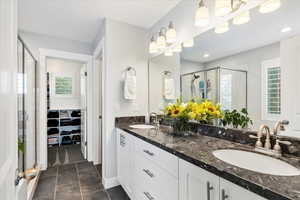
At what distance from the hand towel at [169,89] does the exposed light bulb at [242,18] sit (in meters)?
1.00

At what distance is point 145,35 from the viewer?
2.48 m

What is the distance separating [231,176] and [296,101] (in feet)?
2.33

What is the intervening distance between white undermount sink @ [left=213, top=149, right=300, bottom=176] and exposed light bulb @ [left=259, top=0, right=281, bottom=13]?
101 cm

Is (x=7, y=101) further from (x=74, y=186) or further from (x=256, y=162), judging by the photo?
(x=74, y=186)

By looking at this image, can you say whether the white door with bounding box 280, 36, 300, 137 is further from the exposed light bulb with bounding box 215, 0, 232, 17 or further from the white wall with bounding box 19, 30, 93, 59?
the white wall with bounding box 19, 30, 93, 59

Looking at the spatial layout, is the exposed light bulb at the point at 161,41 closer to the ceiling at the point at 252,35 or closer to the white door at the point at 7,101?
the ceiling at the point at 252,35

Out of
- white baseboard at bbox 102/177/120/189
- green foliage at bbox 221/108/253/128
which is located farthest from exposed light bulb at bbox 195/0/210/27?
white baseboard at bbox 102/177/120/189

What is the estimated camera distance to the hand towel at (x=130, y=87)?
218 cm

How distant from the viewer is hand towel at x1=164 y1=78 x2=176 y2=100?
2125 mm

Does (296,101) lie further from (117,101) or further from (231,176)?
(117,101)

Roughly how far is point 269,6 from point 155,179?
1564mm

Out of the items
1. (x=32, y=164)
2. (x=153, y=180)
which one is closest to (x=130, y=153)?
(x=153, y=180)

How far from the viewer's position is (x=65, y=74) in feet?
13.8

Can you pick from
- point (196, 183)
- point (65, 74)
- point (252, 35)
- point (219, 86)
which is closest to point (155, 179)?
point (196, 183)
